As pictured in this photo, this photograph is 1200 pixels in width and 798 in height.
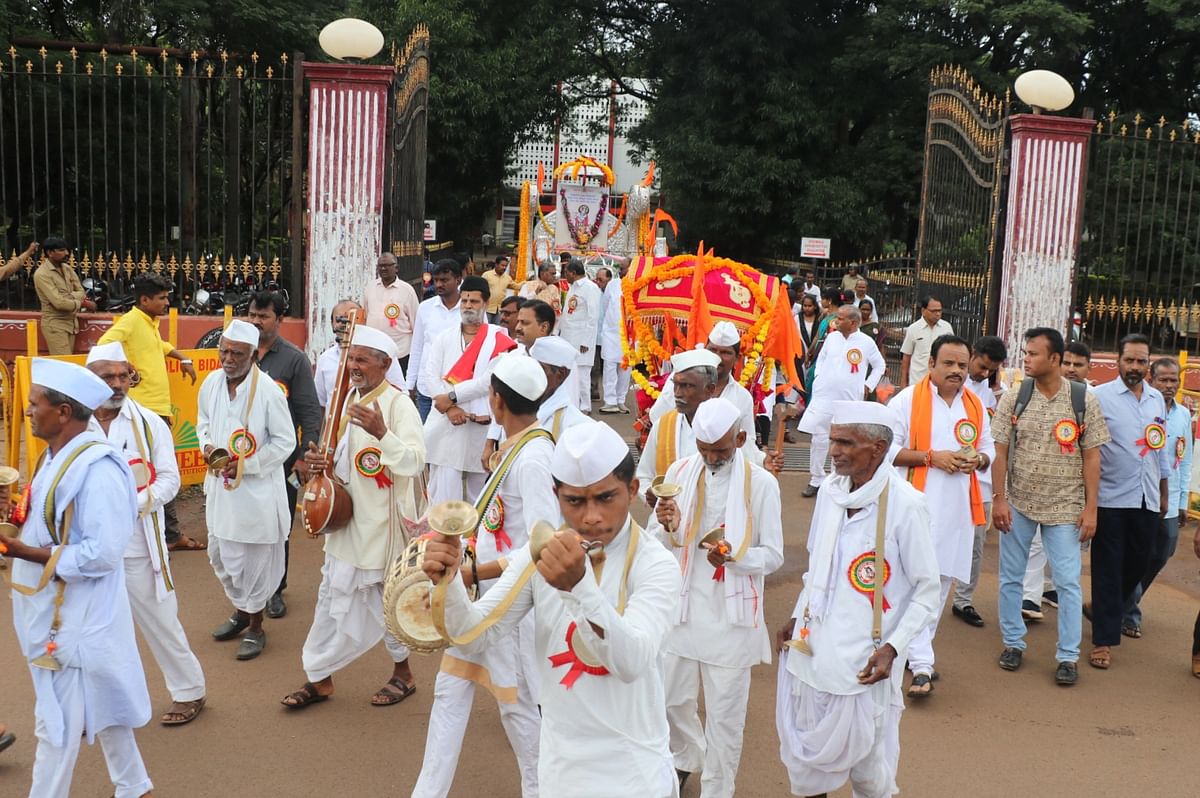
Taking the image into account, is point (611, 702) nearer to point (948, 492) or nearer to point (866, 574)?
point (866, 574)

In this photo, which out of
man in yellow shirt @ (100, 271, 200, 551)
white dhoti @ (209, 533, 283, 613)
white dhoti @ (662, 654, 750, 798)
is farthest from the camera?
man in yellow shirt @ (100, 271, 200, 551)

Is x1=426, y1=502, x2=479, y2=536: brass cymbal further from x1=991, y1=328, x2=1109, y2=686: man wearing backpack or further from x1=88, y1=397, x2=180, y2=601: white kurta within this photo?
x1=991, y1=328, x2=1109, y2=686: man wearing backpack

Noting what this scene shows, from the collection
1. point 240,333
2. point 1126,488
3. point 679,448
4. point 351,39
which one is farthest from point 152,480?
point 351,39

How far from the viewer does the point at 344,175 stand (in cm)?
1098

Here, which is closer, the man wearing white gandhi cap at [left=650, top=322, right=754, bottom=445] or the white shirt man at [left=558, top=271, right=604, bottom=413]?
the man wearing white gandhi cap at [left=650, top=322, right=754, bottom=445]

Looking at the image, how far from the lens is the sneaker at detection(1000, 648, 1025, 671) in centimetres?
655

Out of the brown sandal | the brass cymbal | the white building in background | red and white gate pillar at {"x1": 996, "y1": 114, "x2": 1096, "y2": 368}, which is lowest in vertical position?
the brown sandal

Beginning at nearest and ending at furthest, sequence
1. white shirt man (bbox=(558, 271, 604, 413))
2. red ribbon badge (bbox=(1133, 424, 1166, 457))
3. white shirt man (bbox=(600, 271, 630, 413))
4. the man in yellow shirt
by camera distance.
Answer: red ribbon badge (bbox=(1133, 424, 1166, 457)) → the man in yellow shirt → white shirt man (bbox=(558, 271, 604, 413)) → white shirt man (bbox=(600, 271, 630, 413))

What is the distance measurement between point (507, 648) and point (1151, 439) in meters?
4.27

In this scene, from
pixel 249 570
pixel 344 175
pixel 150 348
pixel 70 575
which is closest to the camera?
pixel 70 575

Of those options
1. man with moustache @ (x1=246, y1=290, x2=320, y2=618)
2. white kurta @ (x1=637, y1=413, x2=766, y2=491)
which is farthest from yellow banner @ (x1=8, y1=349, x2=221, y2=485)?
white kurta @ (x1=637, y1=413, x2=766, y2=491)

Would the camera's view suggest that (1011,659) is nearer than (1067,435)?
No

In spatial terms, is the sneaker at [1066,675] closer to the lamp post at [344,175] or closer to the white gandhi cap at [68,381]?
the white gandhi cap at [68,381]

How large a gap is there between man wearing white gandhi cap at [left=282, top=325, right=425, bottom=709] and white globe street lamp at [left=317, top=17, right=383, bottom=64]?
20.3 feet
